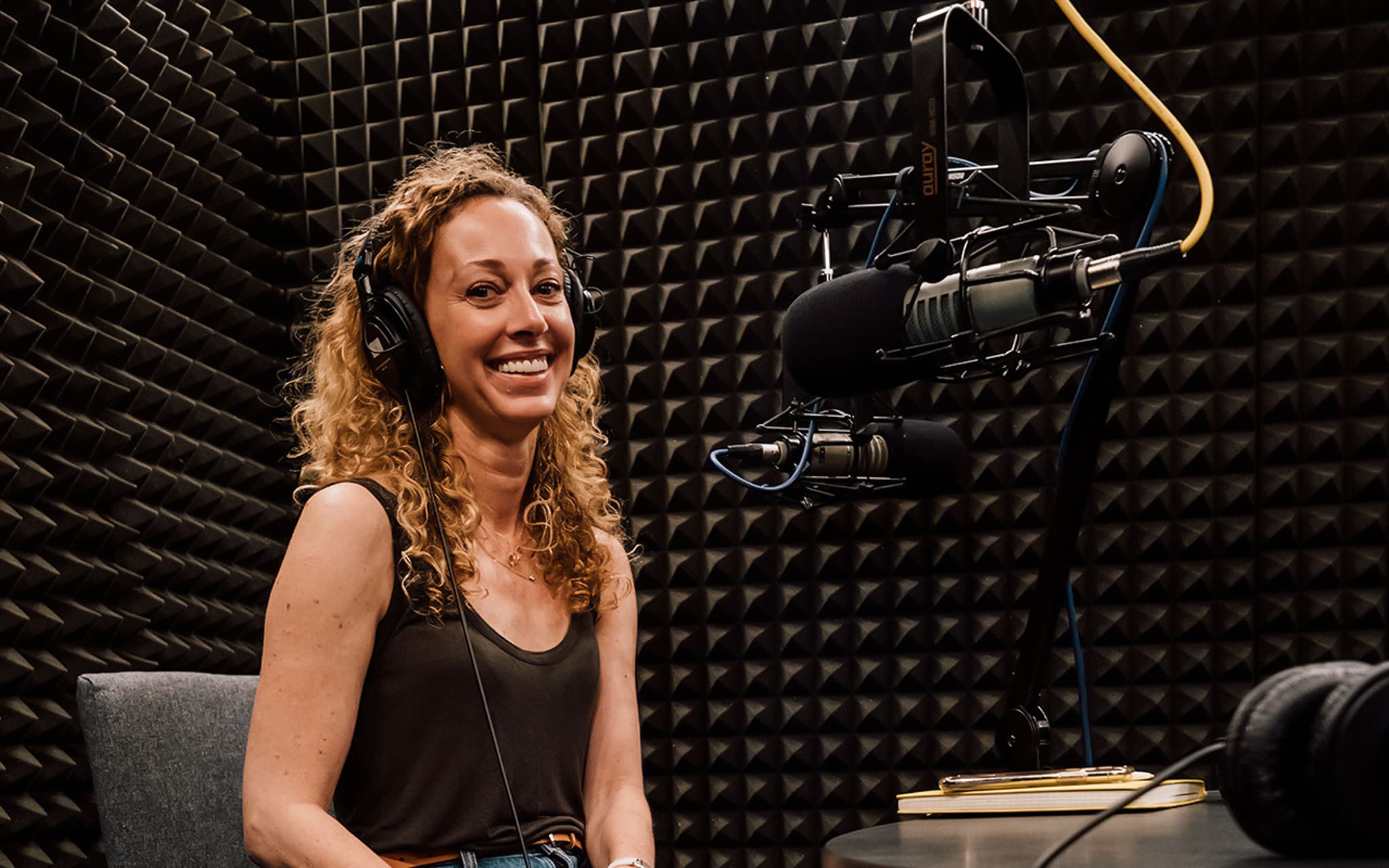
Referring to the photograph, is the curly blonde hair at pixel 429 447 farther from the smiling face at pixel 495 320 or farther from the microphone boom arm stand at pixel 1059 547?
the microphone boom arm stand at pixel 1059 547

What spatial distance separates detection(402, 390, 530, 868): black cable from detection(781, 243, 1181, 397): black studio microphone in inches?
20.2

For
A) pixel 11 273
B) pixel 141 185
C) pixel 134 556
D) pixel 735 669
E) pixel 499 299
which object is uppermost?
pixel 141 185

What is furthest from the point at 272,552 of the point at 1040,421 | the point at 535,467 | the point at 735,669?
the point at 1040,421

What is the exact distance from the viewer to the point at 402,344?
1.58 metres

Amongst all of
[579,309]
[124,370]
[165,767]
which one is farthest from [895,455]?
[124,370]

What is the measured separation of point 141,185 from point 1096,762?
2.49m

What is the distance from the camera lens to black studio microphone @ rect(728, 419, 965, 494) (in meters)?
1.99

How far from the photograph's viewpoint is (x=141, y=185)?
2689mm

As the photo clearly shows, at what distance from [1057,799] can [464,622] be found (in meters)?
0.72

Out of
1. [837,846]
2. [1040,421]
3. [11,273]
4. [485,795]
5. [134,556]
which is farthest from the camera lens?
[1040,421]

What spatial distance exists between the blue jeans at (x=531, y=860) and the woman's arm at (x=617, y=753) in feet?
0.23

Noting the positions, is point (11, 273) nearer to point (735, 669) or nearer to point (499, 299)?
point (499, 299)

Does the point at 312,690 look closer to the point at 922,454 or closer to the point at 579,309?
the point at 579,309

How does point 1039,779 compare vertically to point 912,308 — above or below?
below
